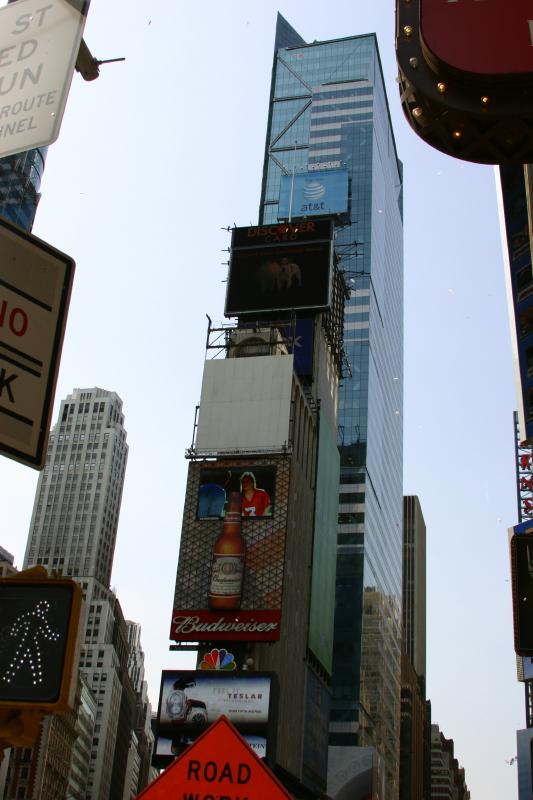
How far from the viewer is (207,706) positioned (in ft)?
189

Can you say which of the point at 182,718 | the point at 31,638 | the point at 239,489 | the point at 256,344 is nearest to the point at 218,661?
the point at 182,718

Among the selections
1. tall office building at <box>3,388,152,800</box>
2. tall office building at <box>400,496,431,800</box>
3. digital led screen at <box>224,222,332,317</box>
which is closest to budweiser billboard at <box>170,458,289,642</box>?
digital led screen at <box>224,222,332,317</box>

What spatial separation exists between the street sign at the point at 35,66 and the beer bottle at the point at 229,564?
5933cm

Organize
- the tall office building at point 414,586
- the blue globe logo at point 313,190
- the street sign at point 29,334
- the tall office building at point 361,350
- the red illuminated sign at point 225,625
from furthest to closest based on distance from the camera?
the tall office building at point 414,586
the blue globe logo at point 313,190
the tall office building at point 361,350
the red illuminated sign at point 225,625
the street sign at point 29,334

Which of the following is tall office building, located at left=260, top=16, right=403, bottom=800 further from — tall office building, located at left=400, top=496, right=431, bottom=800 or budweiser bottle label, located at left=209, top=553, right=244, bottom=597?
budweiser bottle label, located at left=209, top=553, right=244, bottom=597

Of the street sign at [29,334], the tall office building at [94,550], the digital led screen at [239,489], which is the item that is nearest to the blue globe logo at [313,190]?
the digital led screen at [239,489]

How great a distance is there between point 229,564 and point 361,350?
61.0m

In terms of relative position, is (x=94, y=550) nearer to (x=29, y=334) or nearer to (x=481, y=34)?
(x=481, y=34)

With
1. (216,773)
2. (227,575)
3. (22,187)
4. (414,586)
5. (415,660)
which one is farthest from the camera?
(414,586)

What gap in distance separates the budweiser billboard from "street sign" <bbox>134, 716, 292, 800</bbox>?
56003 millimetres

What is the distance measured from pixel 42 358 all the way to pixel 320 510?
7732 centimetres

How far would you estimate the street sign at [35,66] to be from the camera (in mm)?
3922

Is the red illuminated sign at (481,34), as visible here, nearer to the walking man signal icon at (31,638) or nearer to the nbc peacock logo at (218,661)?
the walking man signal icon at (31,638)

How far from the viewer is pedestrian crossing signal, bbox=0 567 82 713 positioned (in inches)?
110
